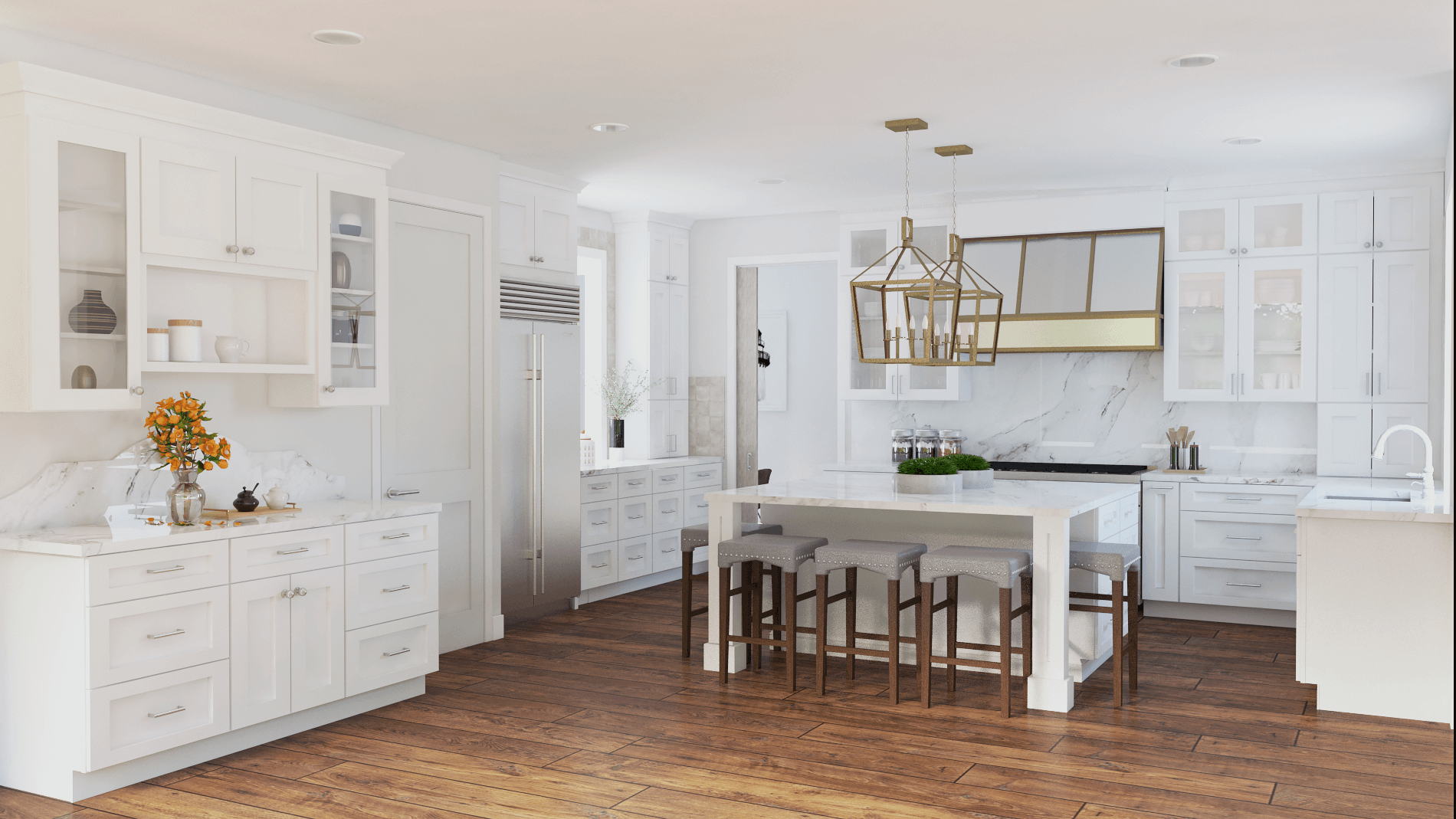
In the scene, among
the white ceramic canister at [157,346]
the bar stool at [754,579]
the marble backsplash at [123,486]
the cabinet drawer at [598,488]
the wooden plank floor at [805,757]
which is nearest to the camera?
the wooden plank floor at [805,757]

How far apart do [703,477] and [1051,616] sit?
3.70m

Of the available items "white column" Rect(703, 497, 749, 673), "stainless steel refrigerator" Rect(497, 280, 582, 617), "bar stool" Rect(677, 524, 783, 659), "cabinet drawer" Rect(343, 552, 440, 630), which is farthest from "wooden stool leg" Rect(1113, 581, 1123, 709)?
"stainless steel refrigerator" Rect(497, 280, 582, 617)

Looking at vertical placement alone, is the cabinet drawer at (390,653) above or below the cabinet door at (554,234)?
below

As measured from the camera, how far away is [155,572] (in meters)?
3.78

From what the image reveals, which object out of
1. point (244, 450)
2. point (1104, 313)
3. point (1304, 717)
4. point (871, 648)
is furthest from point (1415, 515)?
point (244, 450)

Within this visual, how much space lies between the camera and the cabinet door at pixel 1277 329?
6.53 m

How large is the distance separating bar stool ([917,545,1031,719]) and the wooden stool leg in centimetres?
34

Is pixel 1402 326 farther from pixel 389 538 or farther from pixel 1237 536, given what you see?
pixel 389 538

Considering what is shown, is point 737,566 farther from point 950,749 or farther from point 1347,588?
point 1347,588

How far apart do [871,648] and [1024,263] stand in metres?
2.77

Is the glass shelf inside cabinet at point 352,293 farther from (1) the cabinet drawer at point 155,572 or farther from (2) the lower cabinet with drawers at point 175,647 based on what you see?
(1) the cabinet drawer at point 155,572

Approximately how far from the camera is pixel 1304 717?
14.9 ft

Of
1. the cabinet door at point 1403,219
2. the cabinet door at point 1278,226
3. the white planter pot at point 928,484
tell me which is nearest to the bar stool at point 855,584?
the white planter pot at point 928,484

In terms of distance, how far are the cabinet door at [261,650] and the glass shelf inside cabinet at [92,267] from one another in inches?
33.0
